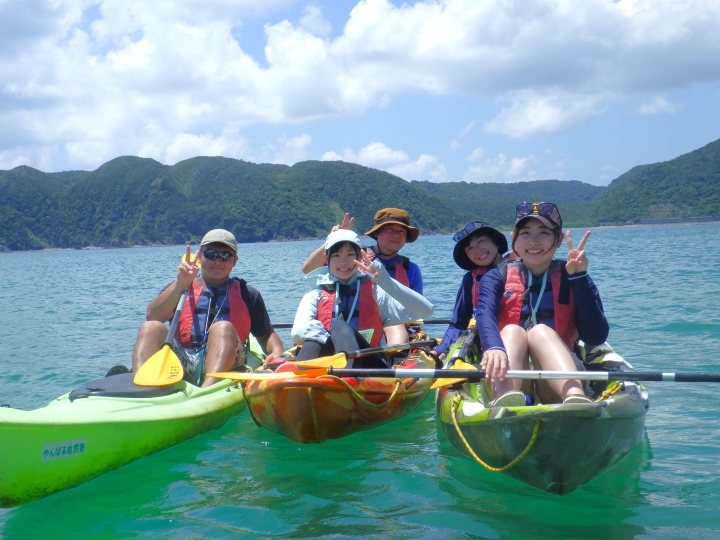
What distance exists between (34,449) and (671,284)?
16920mm

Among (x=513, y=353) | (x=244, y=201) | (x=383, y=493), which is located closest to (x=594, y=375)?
(x=513, y=353)

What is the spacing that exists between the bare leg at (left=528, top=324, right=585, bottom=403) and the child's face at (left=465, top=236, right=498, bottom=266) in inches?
70.1

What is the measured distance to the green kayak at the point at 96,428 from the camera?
12.9 ft

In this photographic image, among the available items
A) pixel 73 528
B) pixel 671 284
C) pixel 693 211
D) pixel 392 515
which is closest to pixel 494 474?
pixel 392 515

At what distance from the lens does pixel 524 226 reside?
4512 mm

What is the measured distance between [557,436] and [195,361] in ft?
11.4

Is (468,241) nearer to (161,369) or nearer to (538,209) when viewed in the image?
(538,209)

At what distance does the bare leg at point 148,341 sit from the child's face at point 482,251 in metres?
2.80

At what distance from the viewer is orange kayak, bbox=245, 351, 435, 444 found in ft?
15.2

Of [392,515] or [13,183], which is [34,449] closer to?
[392,515]

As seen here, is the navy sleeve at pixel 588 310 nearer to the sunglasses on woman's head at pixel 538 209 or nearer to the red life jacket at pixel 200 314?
the sunglasses on woman's head at pixel 538 209

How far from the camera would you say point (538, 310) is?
180 inches

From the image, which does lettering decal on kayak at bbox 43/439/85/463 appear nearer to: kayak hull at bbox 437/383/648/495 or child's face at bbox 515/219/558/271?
kayak hull at bbox 437/383/648/495

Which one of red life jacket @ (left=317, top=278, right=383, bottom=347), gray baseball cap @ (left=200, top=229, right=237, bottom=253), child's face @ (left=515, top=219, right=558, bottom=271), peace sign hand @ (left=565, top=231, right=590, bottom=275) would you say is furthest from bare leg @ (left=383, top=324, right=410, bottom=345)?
peace sign hand @ (left=565, top=231, right=590, bottom=275)
